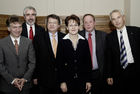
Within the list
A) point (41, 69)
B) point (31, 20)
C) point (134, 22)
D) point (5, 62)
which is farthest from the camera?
point (134, 22)

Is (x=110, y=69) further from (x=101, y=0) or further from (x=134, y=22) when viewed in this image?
(x=101, y=0)

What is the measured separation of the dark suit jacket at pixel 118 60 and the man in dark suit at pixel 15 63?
1.34 meters

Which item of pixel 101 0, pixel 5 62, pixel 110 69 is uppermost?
pixel 101 0

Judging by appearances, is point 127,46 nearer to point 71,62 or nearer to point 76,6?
point 71,62

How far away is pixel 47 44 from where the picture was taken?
2.85 metres

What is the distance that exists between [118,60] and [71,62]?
0.87m

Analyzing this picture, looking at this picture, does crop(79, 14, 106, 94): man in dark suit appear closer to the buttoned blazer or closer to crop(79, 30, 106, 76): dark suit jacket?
crop(79, 30, 106, 76): dark suit jacket

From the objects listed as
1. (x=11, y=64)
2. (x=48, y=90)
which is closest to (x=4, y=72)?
(x=11, y=64)

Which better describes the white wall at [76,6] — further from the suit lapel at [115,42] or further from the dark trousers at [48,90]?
the dark trousers at [48,90]

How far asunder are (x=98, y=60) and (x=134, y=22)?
167cm

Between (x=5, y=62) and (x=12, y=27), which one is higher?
(x=12, y=27)

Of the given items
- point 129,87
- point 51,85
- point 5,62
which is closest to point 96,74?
point 129,87

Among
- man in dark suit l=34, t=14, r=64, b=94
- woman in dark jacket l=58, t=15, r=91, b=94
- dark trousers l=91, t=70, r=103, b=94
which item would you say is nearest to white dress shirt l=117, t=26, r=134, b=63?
dark trousers l=91, t=70, r=103, b=94

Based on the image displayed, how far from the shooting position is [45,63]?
9.27 feet
